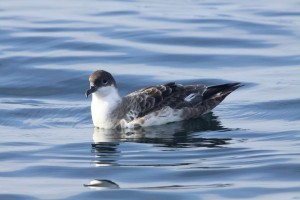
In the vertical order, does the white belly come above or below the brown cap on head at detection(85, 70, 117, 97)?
below

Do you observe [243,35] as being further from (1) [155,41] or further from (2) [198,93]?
(2) [198,93]

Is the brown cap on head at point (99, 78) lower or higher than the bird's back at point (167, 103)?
higher

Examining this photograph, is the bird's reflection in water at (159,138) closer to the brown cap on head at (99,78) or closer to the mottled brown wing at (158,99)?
the mottled brown wing at (158,99)

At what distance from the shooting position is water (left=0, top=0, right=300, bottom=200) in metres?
12.8

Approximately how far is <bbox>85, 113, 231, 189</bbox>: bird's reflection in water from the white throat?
149mm

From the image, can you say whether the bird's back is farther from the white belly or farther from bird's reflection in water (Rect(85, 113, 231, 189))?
bird's reflection in water (Rect(85, 113, 231, 189))

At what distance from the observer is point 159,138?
52.5 feet

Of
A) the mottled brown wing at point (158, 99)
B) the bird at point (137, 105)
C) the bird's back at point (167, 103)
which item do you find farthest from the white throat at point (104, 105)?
the mottled brown wing at point (158, 99)

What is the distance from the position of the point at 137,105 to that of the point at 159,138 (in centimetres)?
119

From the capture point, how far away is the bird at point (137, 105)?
1673 cm

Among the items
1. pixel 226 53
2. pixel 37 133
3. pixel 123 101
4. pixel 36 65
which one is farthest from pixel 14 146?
pixel 226 53

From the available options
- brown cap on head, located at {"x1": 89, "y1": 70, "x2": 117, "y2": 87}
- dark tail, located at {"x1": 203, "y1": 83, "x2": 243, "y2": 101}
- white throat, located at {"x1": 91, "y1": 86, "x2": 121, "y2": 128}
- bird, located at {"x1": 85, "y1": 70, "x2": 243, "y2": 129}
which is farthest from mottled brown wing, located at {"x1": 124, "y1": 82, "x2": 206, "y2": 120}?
brown cap on head, located at {"x1": 89, "y1": 70, "x2": 117, "y2": 87}

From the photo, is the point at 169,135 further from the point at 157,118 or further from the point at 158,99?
the point at 158,99

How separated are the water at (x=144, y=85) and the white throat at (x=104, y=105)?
0.30 meters
